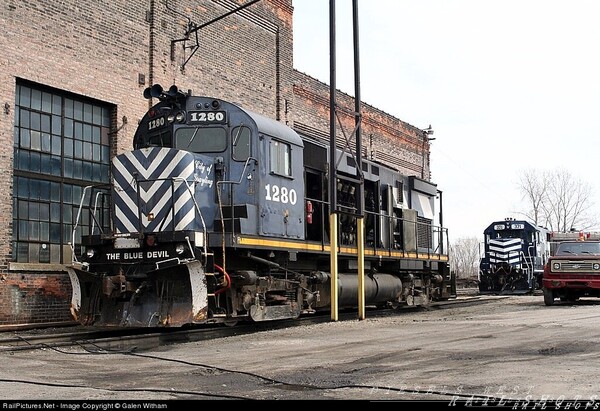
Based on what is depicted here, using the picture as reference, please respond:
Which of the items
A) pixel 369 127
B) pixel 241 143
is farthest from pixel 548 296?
pixel 369 127

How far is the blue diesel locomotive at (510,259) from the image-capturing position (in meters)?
30.3

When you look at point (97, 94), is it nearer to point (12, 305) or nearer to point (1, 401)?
point (12, 305)

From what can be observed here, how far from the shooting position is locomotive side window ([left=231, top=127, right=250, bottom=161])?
1220cm

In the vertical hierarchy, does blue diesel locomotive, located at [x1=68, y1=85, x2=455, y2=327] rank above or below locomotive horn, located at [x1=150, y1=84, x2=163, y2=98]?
below

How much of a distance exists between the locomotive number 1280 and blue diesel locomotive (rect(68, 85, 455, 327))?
0.04 meters

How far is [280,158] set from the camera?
13031mm

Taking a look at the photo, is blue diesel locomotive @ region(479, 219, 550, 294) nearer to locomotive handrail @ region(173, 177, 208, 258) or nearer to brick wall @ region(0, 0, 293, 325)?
brick wall @ region(0, 0, 293, 325)


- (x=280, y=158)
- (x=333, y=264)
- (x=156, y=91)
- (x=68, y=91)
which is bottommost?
(x=333, y=264)

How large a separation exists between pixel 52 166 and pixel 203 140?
434 centimetres

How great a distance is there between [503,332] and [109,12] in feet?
35.6

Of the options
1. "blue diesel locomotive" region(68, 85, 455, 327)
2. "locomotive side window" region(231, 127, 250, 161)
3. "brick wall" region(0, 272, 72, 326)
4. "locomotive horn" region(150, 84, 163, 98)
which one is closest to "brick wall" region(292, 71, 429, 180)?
"blue diesel locomotive" region(68, 85, 455, 327)

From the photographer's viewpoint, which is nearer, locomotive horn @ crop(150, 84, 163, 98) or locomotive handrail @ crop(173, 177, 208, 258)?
locomotive handrail @ crop(173, 177, 208, 258)

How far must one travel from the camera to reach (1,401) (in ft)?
18.3

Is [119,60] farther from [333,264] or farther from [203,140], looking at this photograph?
[333,264]
